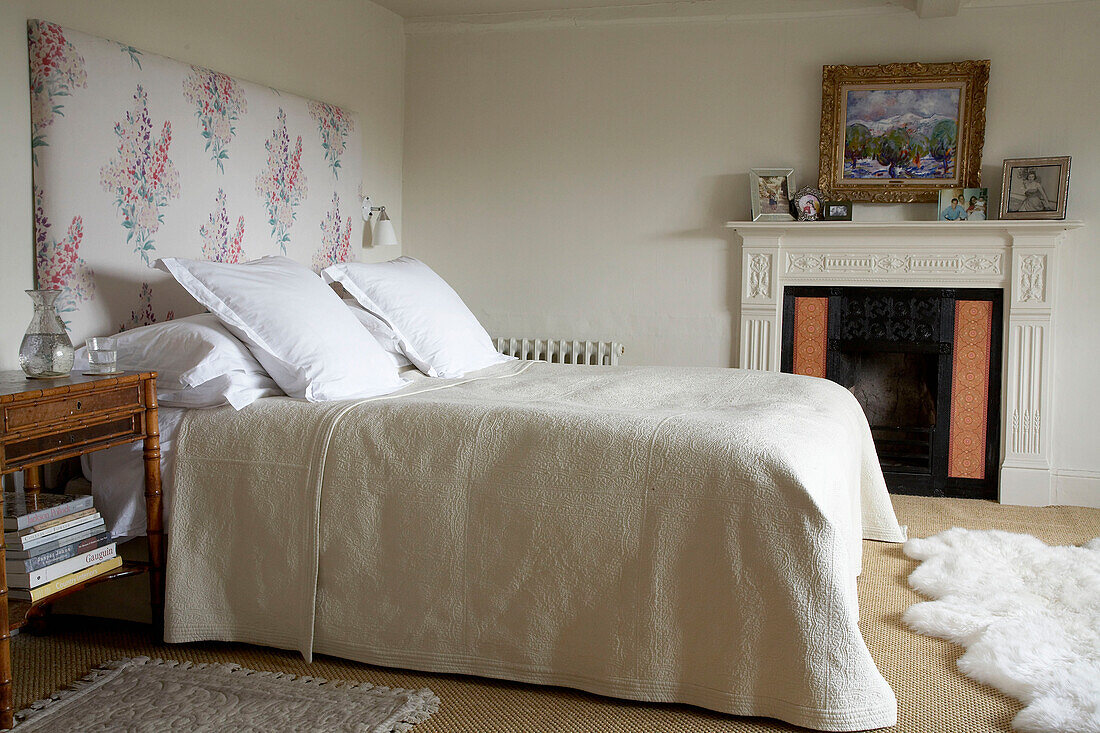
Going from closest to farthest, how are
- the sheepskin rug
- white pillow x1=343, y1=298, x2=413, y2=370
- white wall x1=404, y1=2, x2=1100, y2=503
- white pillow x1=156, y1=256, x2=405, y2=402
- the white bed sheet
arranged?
1. the sheepskin rug
2. the white bed sheet
3. white pillow x1=156, y1=256, x2=405, y2=402
4. white pillow x1=343, y1=298, x2=413, y2=370
5. white wall x1=404, y1=2, x2=1100, y2=503

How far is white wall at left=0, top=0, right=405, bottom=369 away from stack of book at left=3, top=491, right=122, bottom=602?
0.54 meters

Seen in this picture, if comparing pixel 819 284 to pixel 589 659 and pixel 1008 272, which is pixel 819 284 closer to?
pixel 1008 272

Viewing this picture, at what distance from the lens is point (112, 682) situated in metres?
2.28

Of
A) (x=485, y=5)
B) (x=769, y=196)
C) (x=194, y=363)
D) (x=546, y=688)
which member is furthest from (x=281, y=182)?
(x=546, y=688)

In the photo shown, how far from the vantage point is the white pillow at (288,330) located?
2668 millimetres

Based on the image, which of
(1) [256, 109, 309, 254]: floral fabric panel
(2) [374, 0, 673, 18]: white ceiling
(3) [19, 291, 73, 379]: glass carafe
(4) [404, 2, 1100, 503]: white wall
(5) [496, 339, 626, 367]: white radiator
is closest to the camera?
(3) [19, 291, 73, 379]: glass carafe

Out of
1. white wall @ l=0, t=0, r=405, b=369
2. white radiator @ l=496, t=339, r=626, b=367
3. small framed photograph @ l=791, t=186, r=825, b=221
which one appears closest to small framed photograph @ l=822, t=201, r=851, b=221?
small framed photograph @ l=791, t=186, r=825, b=221

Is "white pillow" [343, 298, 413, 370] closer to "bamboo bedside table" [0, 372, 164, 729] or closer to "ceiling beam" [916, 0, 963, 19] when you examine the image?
"bamboo bedside table" [0, 372, 164, 729]

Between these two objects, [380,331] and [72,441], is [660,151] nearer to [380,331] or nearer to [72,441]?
[380,331]

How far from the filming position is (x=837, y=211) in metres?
4.56

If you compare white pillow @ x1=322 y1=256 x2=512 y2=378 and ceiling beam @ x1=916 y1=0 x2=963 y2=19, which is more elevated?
ceiling beam @ x1=916 y1=0 x2=963 y2=19

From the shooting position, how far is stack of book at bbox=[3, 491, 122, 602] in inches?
85.8

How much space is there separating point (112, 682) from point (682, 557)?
4.74 feet

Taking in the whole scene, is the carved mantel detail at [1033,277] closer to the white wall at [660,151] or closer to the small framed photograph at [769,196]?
the white wall at [660,151]
